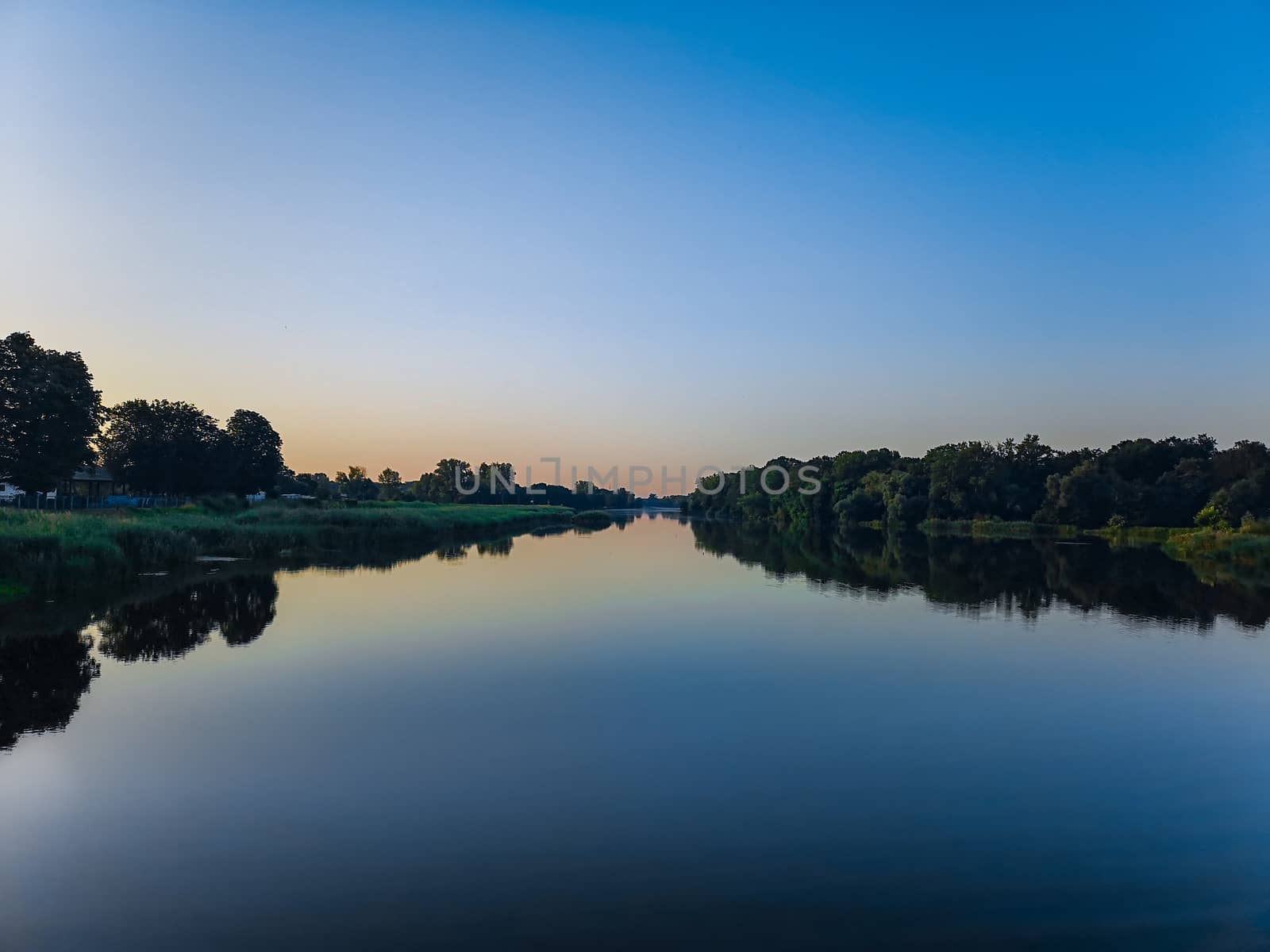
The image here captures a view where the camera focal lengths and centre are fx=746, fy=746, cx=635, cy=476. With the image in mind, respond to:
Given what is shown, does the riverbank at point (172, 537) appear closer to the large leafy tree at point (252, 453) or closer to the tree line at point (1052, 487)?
the large leafy tree at point (252, 453)

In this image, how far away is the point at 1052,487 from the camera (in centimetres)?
8144

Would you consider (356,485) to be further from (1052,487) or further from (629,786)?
(629,786)

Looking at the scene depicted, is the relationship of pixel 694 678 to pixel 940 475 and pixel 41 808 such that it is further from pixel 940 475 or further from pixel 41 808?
pixel 940 475

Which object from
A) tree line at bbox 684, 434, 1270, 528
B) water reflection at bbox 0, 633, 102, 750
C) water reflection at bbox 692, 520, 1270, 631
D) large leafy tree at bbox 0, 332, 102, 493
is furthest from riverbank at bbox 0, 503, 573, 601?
tree line at bbox 684, 434, 1270, 528

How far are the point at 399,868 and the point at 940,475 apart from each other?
99.0 meters

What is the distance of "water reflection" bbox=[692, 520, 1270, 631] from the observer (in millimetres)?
26188

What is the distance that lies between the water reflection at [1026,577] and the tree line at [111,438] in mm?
42154

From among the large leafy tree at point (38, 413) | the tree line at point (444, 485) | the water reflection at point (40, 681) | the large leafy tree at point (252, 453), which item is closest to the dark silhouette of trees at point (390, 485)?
the tree line at point (444, 485)

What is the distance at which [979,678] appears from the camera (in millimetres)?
15703

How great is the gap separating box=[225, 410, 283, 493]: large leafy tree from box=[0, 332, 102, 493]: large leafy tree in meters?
26.2

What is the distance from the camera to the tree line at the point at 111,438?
142 ft

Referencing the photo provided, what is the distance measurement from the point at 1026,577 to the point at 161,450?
68.4m

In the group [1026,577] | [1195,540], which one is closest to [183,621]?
[1026,577]

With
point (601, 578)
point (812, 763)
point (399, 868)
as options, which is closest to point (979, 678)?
point (812, 763)
